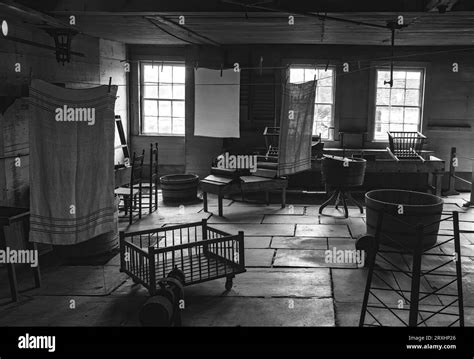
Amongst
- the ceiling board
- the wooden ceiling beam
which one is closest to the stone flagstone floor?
the ceiling board

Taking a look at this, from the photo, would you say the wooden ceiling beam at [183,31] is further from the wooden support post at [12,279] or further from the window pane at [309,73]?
the wooden support post at [12,279]

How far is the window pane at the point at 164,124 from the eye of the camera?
542 inches

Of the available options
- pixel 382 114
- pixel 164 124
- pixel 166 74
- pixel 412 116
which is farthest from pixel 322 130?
pixel 166 74

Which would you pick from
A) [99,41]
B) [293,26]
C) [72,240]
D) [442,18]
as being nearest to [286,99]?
[293,26]

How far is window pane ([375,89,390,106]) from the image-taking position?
12984mm

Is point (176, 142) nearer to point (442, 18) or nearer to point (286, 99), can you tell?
point (286, 99)

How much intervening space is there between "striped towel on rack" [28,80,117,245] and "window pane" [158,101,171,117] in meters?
7.40

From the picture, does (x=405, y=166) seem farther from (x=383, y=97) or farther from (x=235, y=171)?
(x=235, y=171)

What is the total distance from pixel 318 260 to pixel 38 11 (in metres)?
5.16

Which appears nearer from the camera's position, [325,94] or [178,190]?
[178,190]

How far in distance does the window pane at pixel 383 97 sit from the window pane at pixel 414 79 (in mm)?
564

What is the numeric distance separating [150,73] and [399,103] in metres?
6.38

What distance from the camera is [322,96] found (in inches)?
514

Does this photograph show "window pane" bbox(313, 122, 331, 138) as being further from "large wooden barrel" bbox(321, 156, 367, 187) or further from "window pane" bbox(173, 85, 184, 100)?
"window pane" bbox(173, 85, 184, 100)
